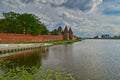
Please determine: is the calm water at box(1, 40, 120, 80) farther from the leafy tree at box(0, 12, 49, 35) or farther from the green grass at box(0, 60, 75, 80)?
the leafy tree at box(0, 12, 49, 35)

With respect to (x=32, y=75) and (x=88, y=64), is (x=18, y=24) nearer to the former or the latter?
(x=88, y=64)

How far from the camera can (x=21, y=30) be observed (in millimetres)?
65375

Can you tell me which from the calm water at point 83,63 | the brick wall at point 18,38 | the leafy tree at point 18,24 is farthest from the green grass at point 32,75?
the leafy tree at point 18,24

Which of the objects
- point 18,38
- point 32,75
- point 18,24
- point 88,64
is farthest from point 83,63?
point 18,24

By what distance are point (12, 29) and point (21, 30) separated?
277 centimetres

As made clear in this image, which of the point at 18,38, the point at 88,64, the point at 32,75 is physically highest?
the point at 18,38

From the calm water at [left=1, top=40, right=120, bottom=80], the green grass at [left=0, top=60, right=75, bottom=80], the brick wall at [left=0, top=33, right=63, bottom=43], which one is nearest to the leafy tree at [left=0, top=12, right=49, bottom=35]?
the brick wall at [left=0, top=33, right=63, bottom=43]

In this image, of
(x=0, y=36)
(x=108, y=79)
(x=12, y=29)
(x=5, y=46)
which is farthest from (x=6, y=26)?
(x=108, y=79)

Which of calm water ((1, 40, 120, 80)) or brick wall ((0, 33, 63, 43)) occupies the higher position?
brick wall ((0, 33, 63, 43))

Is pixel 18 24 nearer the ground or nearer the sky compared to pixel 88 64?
nearer the sky

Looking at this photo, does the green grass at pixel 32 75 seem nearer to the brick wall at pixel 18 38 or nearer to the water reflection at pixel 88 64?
the water reflection at pixel 88 64

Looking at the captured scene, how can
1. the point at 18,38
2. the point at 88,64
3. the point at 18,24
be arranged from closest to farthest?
1. the point at 88,64
2. the point at 18,38
3. the point at 18,24

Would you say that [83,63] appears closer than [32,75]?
No

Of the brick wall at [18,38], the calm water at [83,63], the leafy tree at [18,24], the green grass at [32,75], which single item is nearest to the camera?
the green grass at [32,75]
